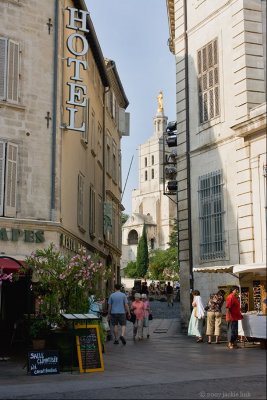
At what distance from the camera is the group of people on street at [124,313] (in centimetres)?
1702

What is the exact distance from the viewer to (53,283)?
1257cm

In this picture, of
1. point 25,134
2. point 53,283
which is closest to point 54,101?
point 25,134

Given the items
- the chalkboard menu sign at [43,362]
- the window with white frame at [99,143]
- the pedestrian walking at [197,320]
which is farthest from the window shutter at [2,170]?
the window with white frame at [99,143]

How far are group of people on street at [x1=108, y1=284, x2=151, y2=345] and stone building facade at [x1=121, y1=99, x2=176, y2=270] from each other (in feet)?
323

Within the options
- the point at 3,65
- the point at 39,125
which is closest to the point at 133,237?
the point at 39,125

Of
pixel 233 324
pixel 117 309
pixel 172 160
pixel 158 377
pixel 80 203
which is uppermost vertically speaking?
pixel 172 160

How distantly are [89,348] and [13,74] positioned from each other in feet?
34.1

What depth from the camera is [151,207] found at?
452ft

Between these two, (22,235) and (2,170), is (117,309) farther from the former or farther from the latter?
(2,170)

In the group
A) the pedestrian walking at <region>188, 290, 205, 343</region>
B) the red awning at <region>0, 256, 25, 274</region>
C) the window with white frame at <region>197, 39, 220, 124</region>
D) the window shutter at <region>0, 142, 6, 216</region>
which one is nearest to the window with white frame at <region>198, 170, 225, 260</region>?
the pedestrian walking at <region>188, 290, 205, 343</region>

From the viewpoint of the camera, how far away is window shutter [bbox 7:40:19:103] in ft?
60.0

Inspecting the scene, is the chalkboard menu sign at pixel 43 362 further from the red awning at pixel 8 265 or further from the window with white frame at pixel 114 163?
the window with white frame at pixel 114 163

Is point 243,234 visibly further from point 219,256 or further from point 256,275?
point 219,256

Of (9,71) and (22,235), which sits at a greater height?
(9,71)
